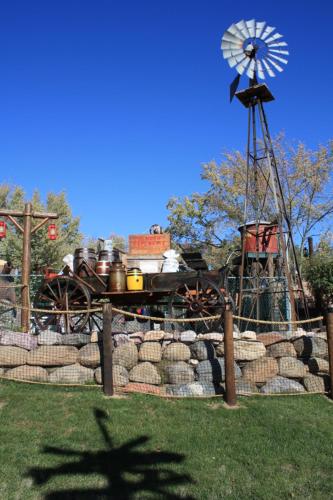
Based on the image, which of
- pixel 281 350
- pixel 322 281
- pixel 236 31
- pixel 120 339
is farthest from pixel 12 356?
pixel 322 281

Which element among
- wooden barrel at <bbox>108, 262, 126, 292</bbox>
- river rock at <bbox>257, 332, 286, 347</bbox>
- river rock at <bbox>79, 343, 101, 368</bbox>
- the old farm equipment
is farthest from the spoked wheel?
river rock at <bbox>79, 343, 101, 368</bbox>

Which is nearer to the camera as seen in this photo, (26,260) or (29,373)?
(29,373)

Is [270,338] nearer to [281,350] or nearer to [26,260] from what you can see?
[281,350]

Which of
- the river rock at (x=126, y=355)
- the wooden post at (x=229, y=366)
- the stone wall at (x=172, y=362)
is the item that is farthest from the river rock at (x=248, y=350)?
the river rock at (x=126, y=355)

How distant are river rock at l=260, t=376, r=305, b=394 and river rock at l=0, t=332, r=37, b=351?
135 inches

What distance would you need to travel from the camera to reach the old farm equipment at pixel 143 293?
8.69 m

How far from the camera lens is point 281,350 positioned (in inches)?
277

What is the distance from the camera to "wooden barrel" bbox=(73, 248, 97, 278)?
9273mm

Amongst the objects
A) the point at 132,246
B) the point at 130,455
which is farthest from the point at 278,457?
the point at 132,246

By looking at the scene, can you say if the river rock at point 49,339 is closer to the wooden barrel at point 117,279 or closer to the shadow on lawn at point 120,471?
the wooden barrel at point 117,279

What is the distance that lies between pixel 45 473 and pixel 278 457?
82.8 inches

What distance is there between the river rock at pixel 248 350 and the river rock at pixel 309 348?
0.62 m

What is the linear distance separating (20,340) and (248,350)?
3395 mm

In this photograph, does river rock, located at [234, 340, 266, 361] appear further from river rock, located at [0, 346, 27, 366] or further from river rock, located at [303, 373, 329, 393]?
river rock, located at [0, 346, 27, 366]
